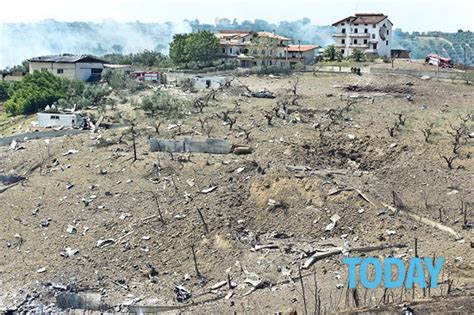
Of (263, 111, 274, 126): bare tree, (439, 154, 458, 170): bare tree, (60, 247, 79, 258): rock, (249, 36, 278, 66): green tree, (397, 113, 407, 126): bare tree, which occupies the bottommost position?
(60, 247, 79, 258): rock

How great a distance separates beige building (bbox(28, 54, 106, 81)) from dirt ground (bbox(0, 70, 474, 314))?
15.7 m

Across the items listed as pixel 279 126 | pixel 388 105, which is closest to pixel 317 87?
pixel 388 105

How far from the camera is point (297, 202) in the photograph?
963 inches

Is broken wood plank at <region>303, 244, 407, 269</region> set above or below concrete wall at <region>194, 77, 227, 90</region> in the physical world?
below

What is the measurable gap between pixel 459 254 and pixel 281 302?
515 centimetres

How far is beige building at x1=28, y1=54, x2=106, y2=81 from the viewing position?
155 ft

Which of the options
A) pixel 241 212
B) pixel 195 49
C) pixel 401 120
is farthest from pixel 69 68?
pixel 241 212

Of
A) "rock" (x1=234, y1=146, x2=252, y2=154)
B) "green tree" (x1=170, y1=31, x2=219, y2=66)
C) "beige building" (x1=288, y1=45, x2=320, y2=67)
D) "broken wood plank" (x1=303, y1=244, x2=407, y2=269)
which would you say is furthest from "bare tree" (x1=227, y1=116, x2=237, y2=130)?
"beige building" (x1=288, y1=45, x2=320, y2=67)

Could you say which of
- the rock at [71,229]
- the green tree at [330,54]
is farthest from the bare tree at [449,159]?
the green tree at [330,54]

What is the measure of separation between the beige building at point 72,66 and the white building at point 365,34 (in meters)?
18.7

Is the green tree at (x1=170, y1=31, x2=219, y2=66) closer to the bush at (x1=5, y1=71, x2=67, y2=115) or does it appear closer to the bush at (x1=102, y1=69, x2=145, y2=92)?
the bush at (x1=102, y1=69, x2=145, y2=92)

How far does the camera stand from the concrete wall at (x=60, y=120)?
3441cm

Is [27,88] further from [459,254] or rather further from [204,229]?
[459,254]

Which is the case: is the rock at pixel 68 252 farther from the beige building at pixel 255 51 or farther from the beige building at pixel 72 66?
the beige building at pixel 255 51
